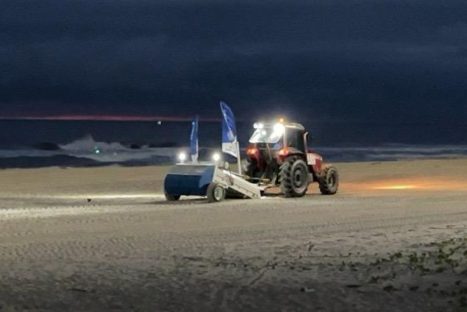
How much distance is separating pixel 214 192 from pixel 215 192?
0.08ft

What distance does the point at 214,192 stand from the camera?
19484mm

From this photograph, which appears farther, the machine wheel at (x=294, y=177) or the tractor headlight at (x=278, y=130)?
the tractor headlight at (x=278, y=130)

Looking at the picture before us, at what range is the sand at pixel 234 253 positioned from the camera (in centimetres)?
920

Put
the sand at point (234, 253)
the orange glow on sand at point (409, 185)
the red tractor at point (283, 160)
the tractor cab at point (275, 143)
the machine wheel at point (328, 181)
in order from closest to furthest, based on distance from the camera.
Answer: the sand at point (234, 253) < the red tractor at point (283, 160) < the tractor cab at point (275, 143) < the machine wheel at point (328, 181) < the orange glow on sand at point (409, 185)

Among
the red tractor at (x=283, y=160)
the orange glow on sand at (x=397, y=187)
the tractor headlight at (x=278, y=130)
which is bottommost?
the orange glow on sand at (x=397, y=187)

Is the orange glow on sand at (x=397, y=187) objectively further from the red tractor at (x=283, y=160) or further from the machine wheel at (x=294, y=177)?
the machine wheel at (x=294, y=177)

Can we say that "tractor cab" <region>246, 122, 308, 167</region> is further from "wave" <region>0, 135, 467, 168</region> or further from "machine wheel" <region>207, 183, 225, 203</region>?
"wave" <region>0, 135, 467, 168</region>

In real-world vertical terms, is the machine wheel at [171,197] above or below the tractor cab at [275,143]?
below

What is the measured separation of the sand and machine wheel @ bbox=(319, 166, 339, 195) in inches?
18.2

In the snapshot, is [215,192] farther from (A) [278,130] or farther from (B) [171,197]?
(A) [278,130]

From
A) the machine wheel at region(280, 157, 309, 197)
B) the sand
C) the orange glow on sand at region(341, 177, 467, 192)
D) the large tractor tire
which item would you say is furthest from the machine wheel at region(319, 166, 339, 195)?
the large tractor tire

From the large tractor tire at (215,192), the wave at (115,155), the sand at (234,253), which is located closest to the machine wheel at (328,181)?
the sand at (234,253)

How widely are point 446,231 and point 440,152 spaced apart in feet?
125

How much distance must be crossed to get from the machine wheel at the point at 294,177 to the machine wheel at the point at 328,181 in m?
0.91
